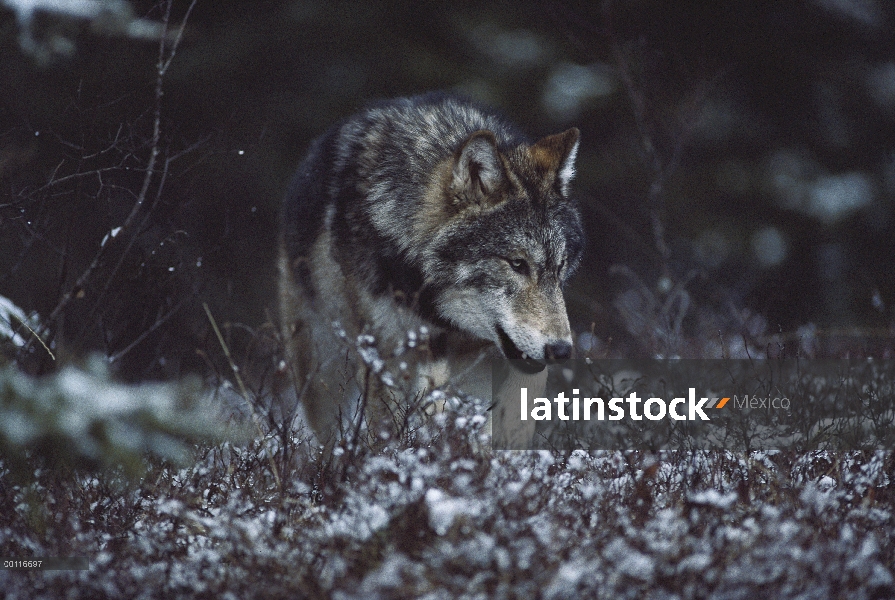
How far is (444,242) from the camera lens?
14.0ft

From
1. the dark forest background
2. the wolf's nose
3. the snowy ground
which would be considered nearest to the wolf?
the wolf's nose

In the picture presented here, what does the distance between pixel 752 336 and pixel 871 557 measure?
11.3ft

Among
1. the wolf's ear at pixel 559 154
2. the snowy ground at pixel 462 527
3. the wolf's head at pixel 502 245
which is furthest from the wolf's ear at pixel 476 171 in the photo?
the snowy ground at pixel 462 527

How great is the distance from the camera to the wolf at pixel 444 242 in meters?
4.17

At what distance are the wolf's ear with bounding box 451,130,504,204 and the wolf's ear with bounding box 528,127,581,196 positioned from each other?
0.35m

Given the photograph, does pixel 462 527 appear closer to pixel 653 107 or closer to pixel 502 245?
pixel 502 245

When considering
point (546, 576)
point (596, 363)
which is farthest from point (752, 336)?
point (546, 576)

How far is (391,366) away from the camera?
428 centimetres

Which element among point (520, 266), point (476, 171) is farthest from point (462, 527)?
point (476, 171)

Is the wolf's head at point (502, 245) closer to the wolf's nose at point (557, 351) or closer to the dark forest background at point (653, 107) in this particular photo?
the wolf's nose at point (557, 351)

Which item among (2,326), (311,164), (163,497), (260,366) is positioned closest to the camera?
(163,497)

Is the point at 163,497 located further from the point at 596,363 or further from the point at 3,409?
the point at 596,363

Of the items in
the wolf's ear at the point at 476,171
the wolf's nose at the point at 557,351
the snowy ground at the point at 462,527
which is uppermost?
the wolf's ear at the point at 476,171

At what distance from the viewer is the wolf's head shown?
412cm
